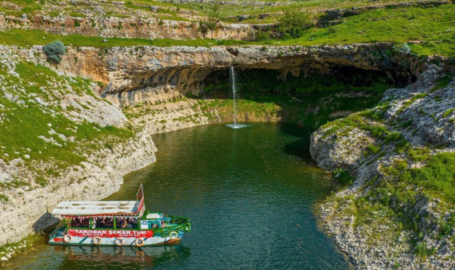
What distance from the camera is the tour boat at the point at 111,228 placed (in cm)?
3788

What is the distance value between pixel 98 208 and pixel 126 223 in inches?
119

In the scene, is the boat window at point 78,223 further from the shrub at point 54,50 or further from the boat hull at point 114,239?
the shrub at point 54,50

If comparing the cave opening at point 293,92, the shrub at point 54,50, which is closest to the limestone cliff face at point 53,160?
the shrub at point 54,50

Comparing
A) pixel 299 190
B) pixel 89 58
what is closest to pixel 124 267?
pixel 299 190

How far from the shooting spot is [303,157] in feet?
210

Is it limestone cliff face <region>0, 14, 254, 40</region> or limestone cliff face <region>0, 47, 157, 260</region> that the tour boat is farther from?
limestone cliff face <region>0, 14, 254, 40</region>

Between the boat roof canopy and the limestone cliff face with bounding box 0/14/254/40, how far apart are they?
45.2 meters

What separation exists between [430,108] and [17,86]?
53.0 m

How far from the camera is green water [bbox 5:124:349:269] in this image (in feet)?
115

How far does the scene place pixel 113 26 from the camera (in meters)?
80.0

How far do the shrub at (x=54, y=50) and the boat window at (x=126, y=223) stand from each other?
1467 inches

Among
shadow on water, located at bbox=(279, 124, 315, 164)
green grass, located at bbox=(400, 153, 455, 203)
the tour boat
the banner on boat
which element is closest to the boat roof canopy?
the tour boat

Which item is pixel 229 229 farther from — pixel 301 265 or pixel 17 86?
pixel 17 86

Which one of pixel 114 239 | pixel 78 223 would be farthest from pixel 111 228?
pixel 78 223
